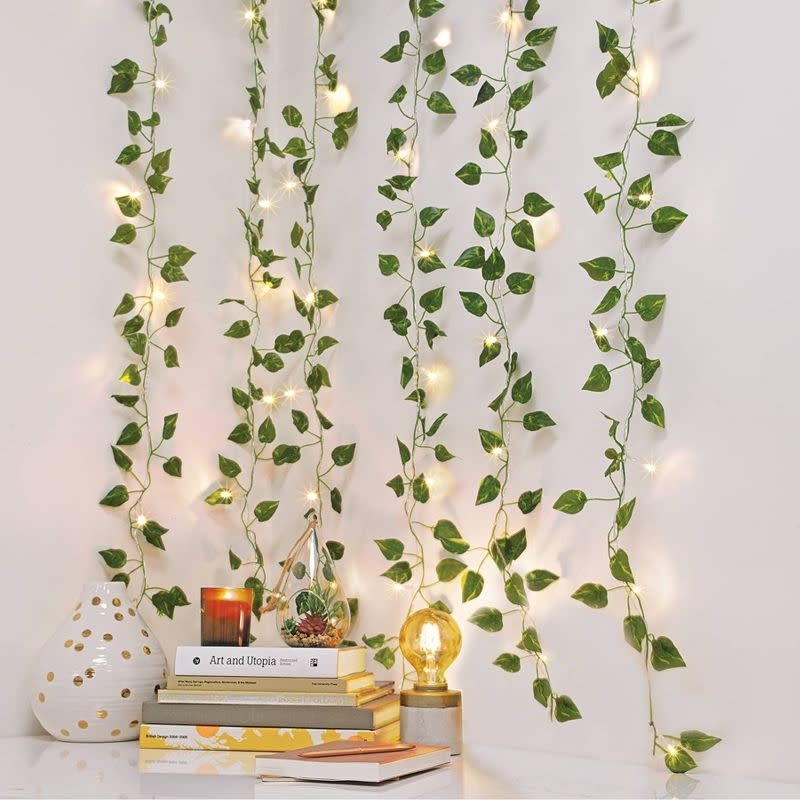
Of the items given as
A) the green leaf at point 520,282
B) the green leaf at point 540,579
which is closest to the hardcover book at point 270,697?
the green leaf at point 540,579

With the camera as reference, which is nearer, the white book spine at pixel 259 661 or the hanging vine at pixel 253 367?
the white book spine at pixel 259 661

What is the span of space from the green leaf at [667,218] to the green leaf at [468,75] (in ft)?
1.29

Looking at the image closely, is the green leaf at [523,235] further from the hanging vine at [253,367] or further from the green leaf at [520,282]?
the hanging vine at [253,367]

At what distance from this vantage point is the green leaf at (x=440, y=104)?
1.52m

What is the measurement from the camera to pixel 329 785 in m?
Answer: 1.05

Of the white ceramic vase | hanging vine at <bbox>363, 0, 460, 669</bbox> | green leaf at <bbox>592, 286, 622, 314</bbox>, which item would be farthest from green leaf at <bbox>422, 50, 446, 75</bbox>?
the white ceramic vase

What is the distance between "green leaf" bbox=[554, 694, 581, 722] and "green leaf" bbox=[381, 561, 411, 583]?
31cm

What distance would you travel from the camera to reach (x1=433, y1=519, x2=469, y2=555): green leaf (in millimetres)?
1434

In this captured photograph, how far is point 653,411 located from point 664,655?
0.30 metres

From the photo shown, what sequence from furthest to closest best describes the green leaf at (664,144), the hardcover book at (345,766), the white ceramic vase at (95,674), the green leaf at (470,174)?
the green leaf at (470,174) < the white ceramic vase at (95,674) < the green leaf at (664,144) < the hardcover book at (345,766)

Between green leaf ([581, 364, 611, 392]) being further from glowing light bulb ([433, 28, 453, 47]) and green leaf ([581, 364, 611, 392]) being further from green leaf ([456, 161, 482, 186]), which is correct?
glowing light bulb ([433, 28, 453, 47])

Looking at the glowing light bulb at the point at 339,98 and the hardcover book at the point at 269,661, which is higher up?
the glowing light bulb at the point at 339,98

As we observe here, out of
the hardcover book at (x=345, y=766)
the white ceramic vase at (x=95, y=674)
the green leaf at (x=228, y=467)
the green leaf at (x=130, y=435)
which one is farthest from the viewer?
the green leaf at (x=228, y=467)

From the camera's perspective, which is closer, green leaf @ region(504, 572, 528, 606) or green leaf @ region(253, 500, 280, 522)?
green leaf @ region(504, 572, 528, 606)
